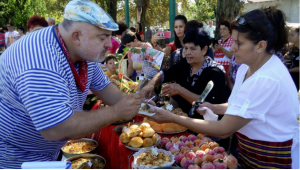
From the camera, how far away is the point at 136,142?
1995 millimetres

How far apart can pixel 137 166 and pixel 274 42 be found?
4.61 ft

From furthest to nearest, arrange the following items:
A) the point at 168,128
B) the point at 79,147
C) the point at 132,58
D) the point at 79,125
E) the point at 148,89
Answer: the point at 132,58 < the point at 148,89 < the point at 79,147 < the point at 168,128 < the point at 79,125

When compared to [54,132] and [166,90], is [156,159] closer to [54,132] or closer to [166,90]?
[54,132]

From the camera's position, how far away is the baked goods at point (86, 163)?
2.05m

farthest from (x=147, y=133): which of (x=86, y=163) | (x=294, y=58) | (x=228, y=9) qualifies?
(x=294, y=58)

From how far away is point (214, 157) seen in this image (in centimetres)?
171

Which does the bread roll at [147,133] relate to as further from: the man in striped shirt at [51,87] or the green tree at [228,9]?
the green tree at [228,9]

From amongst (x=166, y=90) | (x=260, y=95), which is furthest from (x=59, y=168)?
(x=166, y=90)

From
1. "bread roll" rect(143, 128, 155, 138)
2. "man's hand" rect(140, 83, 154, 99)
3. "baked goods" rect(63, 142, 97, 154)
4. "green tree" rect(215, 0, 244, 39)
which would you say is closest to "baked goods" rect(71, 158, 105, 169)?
"baked goods" rect(63, 142, 97, 154)

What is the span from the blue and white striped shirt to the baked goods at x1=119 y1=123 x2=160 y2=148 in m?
0.63

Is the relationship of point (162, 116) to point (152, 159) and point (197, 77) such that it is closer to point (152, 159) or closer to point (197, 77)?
point (152, 159)

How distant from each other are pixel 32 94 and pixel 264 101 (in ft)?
4.83

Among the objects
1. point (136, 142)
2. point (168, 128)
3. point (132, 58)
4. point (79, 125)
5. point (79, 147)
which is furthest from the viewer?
point (132, 58)

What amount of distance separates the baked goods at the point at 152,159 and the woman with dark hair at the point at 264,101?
1.41 ft
